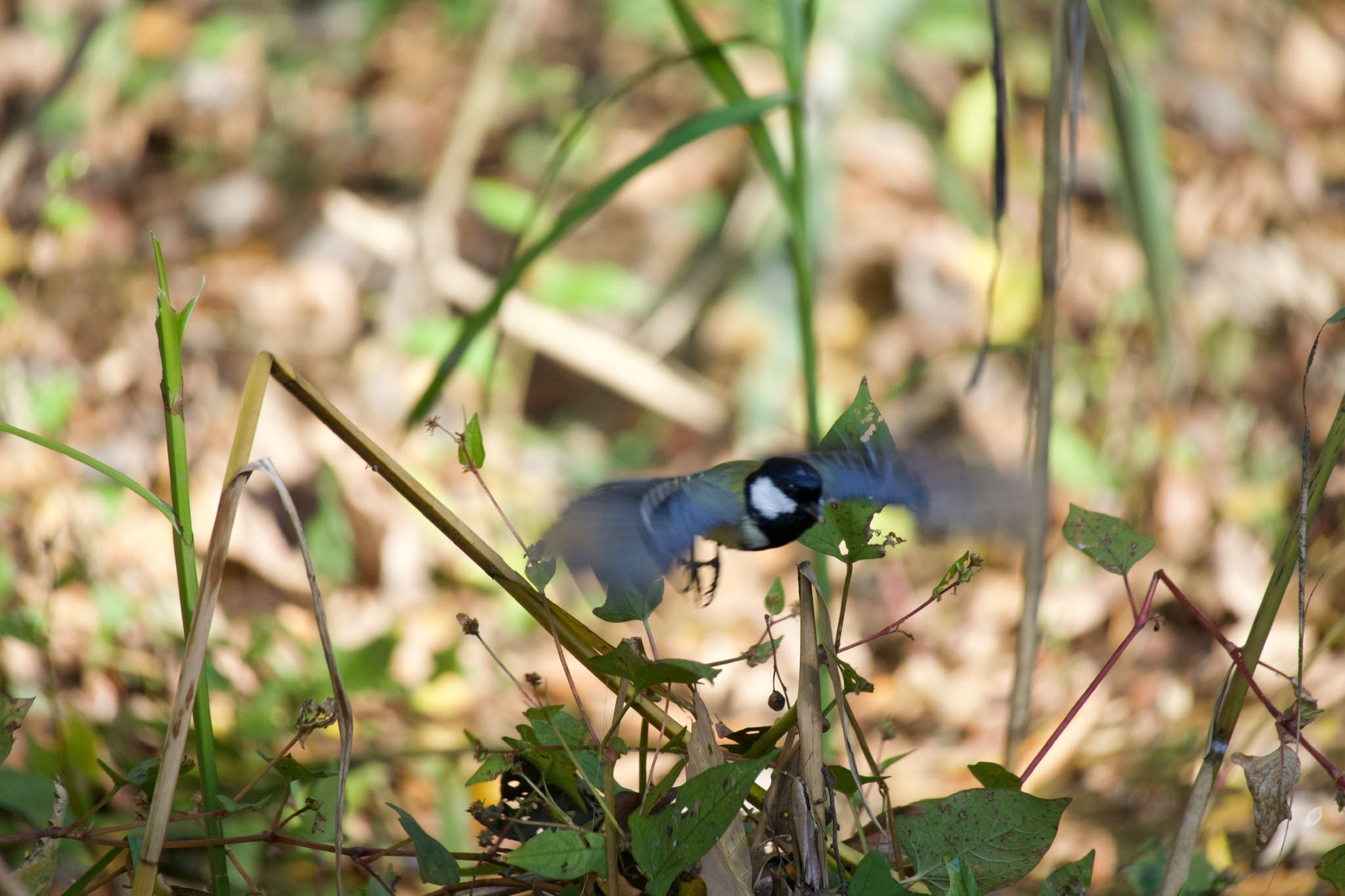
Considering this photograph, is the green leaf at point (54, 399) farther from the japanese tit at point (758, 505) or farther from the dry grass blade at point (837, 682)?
the dry grass blade at point (837, 682)

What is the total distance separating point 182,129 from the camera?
4219mm

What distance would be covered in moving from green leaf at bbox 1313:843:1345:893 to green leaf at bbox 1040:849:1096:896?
155mm

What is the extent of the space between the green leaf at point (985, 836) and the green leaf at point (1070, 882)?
3 centimetres

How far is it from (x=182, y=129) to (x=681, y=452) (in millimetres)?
2378

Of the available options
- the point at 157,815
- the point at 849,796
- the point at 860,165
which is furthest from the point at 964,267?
the point at 157,815

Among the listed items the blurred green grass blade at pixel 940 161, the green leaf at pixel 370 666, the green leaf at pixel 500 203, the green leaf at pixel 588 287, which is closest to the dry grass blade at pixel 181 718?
the green leaf at pixel 370 666

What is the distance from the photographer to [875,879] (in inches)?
27.5

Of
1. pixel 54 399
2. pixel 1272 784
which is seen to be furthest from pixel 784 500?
pixel 54 399

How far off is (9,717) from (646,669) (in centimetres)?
50

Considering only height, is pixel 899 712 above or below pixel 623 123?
below

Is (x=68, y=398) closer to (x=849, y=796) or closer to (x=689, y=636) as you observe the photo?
(x=689, y=636)

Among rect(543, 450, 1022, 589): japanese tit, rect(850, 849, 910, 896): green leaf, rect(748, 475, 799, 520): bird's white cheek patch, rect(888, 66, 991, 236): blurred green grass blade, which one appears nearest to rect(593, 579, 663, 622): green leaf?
rect(543, 450, 1022, 589): japanese tit

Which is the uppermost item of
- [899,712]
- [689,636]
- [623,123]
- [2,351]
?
[623,123]

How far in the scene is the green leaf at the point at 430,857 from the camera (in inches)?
30.3
